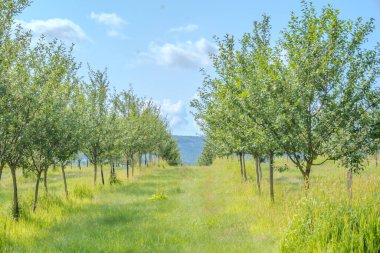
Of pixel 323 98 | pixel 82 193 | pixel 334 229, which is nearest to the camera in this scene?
pixel 334 229

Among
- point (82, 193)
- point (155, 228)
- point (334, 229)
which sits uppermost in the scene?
point (334, 229)

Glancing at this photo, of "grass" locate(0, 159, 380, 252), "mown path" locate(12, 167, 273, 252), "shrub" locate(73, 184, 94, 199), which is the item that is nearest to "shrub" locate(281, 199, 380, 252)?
"grass" locate(0, 159, 380, 252)

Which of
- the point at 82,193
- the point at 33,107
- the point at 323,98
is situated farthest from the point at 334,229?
the point at 82,193

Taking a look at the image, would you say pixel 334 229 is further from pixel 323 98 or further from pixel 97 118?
pixel 97 118

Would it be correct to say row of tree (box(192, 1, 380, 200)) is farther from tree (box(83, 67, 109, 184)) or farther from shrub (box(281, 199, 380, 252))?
tree (box(83, 67, 109, 184))

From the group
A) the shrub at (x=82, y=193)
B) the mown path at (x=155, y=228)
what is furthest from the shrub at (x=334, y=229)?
the shrub at (x=82, y=193)

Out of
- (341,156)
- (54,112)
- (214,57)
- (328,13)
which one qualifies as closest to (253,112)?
(341,156)

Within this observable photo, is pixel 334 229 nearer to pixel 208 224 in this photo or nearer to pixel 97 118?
pixel 208 224

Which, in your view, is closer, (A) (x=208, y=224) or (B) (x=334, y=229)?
(B) (x=334, y=229)

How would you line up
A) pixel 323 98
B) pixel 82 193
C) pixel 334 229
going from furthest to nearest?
pixel 82 193 → pixel 323 98 → pixel 334 229

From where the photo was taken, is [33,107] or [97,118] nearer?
[33,107]

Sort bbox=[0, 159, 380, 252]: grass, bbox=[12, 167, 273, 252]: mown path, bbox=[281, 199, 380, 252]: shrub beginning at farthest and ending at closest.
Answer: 1. bbox=[12, 167, 273, 252]: mown path
2. bbox=[0, 159, 380, 252]: grass
3. bbox=[281, 199, 380, 252]: shrub

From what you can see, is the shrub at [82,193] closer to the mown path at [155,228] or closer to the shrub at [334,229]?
the mown path at [155,228]

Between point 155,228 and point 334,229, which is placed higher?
point 334,229
